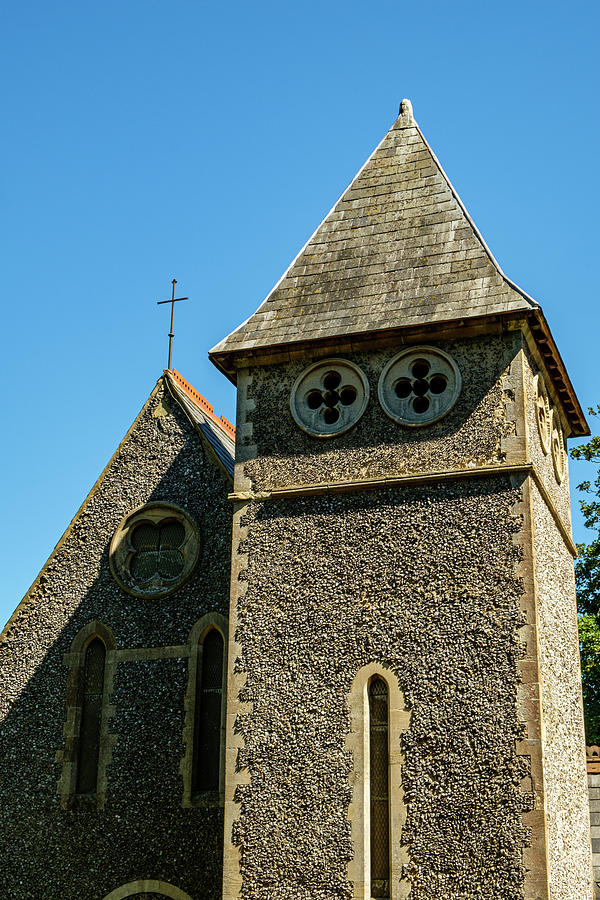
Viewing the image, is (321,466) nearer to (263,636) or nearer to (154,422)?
(263,636)

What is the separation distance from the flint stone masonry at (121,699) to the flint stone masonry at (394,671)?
1.71 meters

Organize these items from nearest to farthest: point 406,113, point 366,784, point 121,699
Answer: point 366,784, point 121,699, point 406,113

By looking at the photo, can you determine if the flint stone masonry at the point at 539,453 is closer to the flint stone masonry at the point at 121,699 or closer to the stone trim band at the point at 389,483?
the stone trim band at the point at 389,483

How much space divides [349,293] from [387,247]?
2.76 ft

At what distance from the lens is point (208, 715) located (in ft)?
47.9

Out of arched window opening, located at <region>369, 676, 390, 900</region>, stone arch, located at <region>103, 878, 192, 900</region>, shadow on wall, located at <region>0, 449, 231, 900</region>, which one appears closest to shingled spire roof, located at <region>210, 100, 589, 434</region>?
shadow on wall, located at <region>0, 449, 231, 900</region>

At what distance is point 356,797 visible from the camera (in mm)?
12125

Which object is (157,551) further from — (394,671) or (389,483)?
(394,671)

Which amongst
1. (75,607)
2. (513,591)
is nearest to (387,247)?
(513,591)

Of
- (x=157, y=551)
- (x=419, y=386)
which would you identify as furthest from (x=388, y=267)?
(x=157, y=551)

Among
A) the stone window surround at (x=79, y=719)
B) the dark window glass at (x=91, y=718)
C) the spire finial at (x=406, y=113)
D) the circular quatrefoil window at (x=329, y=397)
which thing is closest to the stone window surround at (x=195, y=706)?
the stone window surround at (x=79, y=719)

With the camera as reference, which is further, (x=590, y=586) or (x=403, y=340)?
(x=590, y=586)

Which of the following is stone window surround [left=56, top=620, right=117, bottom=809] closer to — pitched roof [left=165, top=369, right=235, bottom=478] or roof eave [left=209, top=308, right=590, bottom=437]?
pitched roof [left=165, top=369, right=235, bottom=478]

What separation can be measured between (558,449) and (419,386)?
3.01 metres
